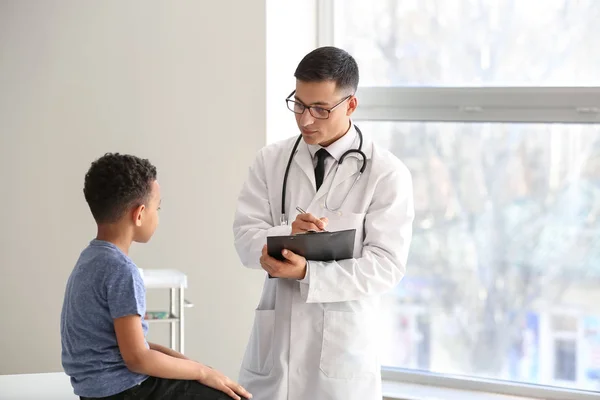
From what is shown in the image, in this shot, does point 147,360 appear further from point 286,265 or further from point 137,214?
point 286,265

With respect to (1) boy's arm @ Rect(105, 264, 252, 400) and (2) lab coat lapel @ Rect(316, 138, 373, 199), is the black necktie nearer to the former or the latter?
(2) lab coat lapel @ Rect(316, 138, 373, 199)

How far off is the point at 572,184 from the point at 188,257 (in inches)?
58.7

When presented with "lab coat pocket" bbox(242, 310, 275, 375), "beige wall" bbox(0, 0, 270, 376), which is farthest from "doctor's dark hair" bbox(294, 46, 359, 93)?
"beige wall" bbox(0, 0, 270, 376)

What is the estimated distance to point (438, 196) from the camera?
3.06 m

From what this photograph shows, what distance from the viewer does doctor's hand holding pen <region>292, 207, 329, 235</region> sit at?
1820mm

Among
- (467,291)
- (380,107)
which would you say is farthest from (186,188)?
(467,291)

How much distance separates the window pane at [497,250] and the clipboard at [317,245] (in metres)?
1.21

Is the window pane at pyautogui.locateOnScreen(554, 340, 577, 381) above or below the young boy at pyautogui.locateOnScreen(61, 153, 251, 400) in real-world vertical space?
below

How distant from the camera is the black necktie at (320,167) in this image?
6.77 ft

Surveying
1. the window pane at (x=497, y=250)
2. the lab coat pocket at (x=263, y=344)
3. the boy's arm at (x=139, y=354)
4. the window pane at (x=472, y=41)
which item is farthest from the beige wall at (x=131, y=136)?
the boy's arm at (x=139, y=354)

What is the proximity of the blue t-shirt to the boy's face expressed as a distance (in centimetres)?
9

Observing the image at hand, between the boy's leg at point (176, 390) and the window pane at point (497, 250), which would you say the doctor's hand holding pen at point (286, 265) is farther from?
the window pane at point (497, 250)

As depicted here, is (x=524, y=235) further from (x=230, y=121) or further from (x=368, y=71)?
(x=230, y=121)

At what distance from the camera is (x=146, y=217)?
66.2 inches
